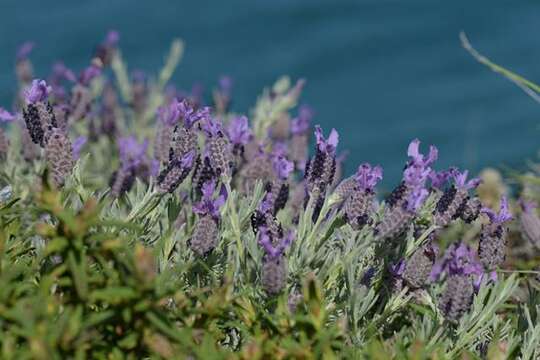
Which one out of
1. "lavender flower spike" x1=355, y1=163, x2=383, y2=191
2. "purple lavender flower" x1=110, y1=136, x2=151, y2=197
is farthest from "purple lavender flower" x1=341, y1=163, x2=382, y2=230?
"purple lavender flower" x1=110, y1=136, x2=151, y2=197

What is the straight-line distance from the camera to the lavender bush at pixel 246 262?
4.99 feet

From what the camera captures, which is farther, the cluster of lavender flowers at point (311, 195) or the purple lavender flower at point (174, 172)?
the purple lavender flower at point (174, 172)

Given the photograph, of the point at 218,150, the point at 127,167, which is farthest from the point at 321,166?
the point at 127,167

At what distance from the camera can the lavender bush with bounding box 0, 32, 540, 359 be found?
4.99 feet

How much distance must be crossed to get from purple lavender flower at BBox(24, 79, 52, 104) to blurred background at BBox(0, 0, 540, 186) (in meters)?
3.49

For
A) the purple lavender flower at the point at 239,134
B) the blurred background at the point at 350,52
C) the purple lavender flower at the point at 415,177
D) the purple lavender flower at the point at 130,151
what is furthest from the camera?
the blurred background at the point at 350,52

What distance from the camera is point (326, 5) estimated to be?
6207mm

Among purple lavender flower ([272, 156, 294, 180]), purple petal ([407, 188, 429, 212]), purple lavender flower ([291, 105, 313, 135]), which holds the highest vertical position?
purple lavender flower ([291, 105, 313, 135])

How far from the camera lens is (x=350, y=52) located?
5984 mm

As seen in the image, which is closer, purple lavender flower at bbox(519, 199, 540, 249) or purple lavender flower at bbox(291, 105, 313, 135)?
purple lavender flower at bbox(519, 199, 540, 249)

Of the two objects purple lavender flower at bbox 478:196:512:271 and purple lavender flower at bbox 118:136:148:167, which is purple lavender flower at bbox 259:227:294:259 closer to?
purple lavender flower at bbox 478:196:512:271

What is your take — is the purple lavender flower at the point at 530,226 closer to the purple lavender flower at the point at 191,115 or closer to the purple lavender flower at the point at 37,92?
the purple lavender flower at the point at 191,115

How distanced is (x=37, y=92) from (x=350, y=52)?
4.05 meters

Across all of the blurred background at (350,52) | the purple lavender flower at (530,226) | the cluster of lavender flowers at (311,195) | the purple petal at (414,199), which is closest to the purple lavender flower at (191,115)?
the cluster of lavender flowers at (311,195)
